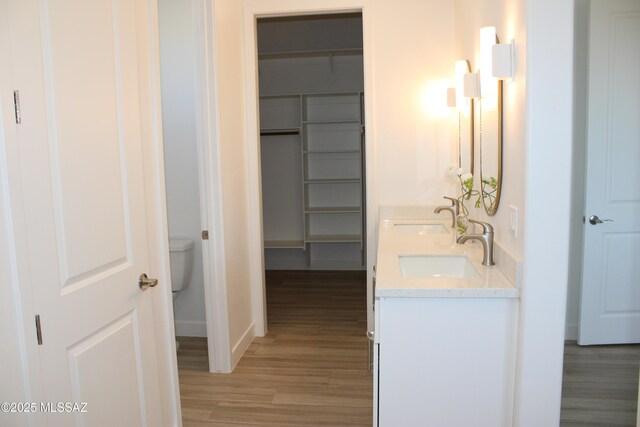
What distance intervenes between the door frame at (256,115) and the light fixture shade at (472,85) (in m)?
1.07

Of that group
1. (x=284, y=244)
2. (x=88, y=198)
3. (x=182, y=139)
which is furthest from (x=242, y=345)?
(x=284, y=244)

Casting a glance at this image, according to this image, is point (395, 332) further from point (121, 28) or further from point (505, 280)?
point (121, 28)

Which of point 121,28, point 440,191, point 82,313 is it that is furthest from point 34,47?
point 440,191

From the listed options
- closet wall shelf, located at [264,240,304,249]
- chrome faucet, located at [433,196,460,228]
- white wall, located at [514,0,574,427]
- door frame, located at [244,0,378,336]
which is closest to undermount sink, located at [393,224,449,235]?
chrome faucet, located at [433,196,460,228]

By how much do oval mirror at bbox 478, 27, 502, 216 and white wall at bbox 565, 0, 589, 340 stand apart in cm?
54

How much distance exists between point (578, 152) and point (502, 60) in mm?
1170

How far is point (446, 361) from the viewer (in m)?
1.84

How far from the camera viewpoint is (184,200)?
371cm

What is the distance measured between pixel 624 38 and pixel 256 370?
2.79 metres

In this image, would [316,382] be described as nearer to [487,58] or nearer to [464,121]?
[464,121]

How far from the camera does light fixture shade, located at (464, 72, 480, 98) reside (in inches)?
98.2

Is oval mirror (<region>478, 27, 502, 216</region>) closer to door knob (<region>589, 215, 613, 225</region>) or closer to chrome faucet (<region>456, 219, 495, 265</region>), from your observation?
chrome faucet (<region>456, 219, 495, 265</region>)

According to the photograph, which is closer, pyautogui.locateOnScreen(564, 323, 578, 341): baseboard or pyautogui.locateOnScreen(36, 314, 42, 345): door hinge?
pyautogui.locateOnScreen(36, 314, 42, 345): door hinge

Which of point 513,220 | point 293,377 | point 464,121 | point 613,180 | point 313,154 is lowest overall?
point 293,377
